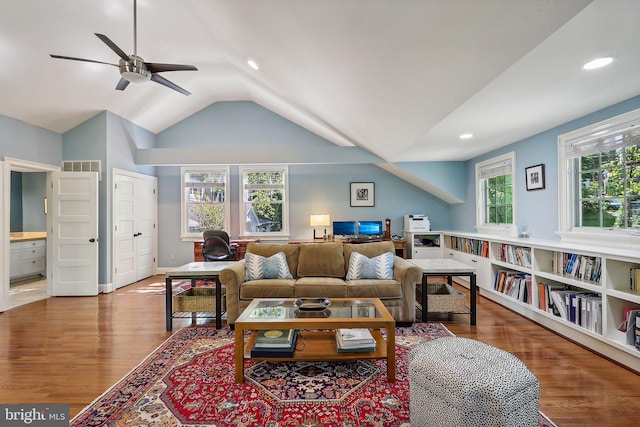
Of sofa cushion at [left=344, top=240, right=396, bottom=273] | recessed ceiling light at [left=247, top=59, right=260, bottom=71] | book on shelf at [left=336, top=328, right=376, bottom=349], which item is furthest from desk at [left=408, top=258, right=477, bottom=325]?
recessed ceiling light at [left=247, top=59, right=260, bottom=71]

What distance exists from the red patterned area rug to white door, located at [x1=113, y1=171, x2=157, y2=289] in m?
3.26

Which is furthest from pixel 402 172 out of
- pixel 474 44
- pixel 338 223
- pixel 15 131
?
pixel 15 131

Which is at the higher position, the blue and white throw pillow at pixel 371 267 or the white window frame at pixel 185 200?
the white window frame at pixel 185 200

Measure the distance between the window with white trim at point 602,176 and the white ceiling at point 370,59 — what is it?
0.87 ft

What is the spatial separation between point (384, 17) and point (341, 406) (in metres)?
2.28

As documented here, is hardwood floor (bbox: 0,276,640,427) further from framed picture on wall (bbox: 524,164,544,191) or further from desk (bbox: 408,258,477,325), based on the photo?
framed picture on wall (bbox: 524,164,544,191)

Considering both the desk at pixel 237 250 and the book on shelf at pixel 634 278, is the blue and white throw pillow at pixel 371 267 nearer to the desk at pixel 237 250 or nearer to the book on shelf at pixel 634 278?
the book on shelf at pixel 634 278

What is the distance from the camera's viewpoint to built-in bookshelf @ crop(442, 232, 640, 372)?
2334mm

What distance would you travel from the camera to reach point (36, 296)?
4.56 meters

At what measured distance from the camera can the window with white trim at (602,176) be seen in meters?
2.63

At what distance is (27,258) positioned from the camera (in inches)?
221

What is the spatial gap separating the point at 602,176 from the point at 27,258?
8518mm

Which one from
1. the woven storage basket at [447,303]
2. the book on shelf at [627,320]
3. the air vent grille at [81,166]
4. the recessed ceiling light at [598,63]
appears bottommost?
the woven storage basket at [447,303]

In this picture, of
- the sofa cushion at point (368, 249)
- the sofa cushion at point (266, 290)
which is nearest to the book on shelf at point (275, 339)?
the sofa cushion at point (266, 290)
